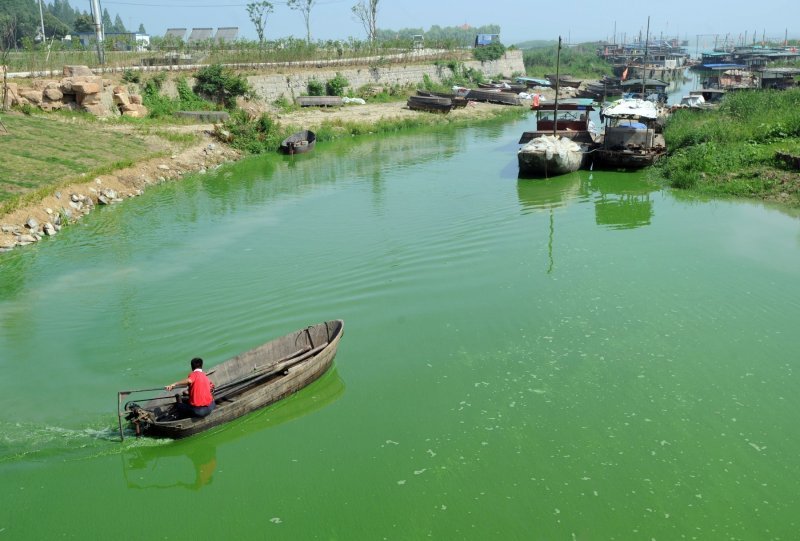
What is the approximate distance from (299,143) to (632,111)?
1474 centimetres

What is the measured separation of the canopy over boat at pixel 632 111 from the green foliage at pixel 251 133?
1534cm

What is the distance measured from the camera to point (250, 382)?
10742 millimetres

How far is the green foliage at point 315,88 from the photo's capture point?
44.2 m

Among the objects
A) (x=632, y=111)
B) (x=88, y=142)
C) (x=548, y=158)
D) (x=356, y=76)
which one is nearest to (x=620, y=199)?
(x=548, y=158)

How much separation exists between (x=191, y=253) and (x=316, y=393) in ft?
25.9

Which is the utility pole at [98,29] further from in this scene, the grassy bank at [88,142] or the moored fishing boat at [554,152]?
the moored fishing boat at [554,152]

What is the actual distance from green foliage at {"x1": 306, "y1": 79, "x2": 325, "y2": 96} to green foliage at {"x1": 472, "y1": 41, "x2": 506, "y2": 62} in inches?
939

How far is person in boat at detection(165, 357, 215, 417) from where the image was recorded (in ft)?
31.7

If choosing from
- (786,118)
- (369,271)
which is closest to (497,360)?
(369,271)

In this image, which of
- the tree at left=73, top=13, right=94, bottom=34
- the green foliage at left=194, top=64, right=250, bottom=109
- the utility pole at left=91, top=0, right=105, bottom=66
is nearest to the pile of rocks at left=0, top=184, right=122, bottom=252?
the green foliage at left=194, top=64, right=250, bottom=109

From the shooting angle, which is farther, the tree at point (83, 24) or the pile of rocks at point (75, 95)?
the tree at point (83, 24)

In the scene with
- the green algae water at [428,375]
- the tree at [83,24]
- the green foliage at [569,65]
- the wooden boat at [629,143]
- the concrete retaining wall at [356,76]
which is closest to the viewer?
the green algae water at [428,375]

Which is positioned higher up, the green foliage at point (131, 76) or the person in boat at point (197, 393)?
the green foliage at point (131, 76)

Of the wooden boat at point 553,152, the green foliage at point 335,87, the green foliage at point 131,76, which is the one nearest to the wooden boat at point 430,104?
the green foliage at point 335,87
